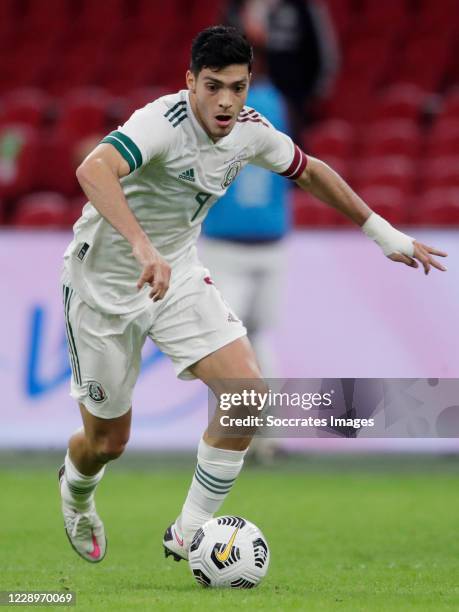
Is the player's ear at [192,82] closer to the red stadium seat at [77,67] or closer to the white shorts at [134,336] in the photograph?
the white shorts at [134,336]

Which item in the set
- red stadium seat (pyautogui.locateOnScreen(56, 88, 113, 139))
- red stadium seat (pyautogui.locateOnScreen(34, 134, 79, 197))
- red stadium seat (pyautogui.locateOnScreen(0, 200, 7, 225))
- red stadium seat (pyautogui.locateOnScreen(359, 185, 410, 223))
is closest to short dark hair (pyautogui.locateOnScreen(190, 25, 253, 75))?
red stadium seat (pyautogui.locateOnScreen(359, 185, 410, 223))

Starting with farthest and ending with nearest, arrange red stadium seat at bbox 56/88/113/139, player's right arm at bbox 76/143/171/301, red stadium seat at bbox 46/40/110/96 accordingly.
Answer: red stadium seat at bbox 46/40/110/96 → red stadium seat at bbox 56/88/113/139 → player's right arm at bbox 76/143/171/301

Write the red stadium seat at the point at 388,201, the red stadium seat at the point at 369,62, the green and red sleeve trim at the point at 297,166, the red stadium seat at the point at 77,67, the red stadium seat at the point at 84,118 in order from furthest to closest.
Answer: the red stadium seat at the point at 77,67 < the red stadium seat at the point at 369,62 < the red stadium seat at the point at 84,118 < the red stadium seat at the point at 388,201 < the green and red sleeve trim at the point at 297,166

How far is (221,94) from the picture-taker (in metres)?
5.03

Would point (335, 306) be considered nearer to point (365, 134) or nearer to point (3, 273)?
point (3, 273)

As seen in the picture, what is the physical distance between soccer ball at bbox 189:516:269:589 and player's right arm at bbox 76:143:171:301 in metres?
1.03

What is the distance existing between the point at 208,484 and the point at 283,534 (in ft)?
5.10

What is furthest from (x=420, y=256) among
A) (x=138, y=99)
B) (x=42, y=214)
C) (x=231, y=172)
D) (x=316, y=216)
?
(x=138, y=99)

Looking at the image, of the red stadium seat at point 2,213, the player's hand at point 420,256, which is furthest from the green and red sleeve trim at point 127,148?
the red stadium seat at point 2,213

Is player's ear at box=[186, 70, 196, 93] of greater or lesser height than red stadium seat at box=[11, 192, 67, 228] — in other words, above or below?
above

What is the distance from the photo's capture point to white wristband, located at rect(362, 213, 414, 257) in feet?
17.8

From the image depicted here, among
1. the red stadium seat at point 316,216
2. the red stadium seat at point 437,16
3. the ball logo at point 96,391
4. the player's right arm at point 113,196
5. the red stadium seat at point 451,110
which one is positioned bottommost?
the red stadium seat at point 316,216

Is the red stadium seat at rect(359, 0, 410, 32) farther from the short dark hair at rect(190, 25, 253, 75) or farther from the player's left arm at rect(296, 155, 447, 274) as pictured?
A: the short dark hair at rect(190, 25, 253, 75)

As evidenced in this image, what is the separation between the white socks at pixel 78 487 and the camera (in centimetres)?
585
